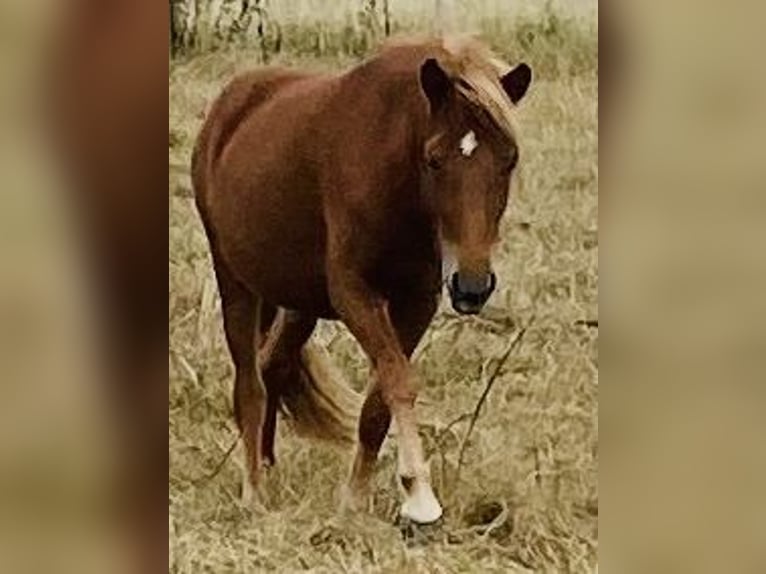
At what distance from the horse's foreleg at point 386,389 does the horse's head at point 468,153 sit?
8 cm

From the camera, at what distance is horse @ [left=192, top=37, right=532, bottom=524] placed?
1.23m

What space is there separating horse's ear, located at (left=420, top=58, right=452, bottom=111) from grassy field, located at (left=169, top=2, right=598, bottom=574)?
0.17ft

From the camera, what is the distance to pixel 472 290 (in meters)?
1.26

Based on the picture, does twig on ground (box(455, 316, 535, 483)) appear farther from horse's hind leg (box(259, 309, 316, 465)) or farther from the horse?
horse's hind leg (box(259, 309, 316, 465))

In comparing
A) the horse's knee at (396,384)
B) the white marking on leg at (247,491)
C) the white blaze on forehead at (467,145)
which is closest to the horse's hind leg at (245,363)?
the white marking on leg at (247,491)

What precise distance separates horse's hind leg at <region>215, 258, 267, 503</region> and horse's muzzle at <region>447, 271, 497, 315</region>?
0.58 ft

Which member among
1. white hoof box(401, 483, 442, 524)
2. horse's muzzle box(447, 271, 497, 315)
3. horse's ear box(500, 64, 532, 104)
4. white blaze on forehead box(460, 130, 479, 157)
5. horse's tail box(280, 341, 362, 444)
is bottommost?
white hoof box(401, 483, 442, 524)

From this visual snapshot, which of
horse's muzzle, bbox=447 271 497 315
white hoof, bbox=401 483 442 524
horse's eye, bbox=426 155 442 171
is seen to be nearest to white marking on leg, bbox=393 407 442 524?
white hoof, bbox=401 483 442 524

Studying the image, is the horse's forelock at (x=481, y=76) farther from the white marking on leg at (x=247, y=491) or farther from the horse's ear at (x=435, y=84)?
the white marking on leg at (x=247, y=491)

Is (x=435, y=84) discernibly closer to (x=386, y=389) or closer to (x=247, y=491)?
(x=386, y=389)

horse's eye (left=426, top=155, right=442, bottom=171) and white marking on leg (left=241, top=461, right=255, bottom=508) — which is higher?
horse's eye (left=426, top=155, right=442, bottom=171)

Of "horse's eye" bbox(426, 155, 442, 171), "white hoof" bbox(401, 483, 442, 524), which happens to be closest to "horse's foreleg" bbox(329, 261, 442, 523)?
"white hoof" bbox(401, 483, 442, 524)

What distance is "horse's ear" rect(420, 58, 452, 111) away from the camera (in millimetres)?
1227

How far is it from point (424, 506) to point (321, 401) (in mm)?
129
